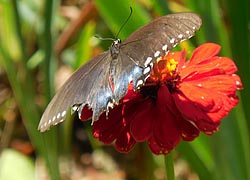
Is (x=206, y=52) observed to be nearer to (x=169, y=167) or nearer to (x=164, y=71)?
(x=164, y=71)

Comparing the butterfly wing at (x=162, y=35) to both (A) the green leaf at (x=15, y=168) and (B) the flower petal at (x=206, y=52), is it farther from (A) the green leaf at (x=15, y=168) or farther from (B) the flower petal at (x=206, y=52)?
(A) the green leaf at (x=15, y=168)

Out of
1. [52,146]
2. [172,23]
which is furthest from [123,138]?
[52,146]

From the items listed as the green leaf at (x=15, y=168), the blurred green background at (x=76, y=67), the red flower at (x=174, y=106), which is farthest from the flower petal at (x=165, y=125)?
the green leaf at (x=15, y=168)

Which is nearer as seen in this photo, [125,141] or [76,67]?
[125,141]

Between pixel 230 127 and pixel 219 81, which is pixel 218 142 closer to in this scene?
pixel 230 127

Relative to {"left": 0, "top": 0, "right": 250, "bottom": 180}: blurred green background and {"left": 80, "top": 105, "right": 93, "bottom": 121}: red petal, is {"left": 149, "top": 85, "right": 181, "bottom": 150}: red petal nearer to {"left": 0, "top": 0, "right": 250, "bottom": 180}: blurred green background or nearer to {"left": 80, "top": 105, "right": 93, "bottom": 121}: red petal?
{"left": 80, "top": 105, "right": 93, "bottom": 121}: red petal

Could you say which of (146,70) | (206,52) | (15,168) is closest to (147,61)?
(146,70)
